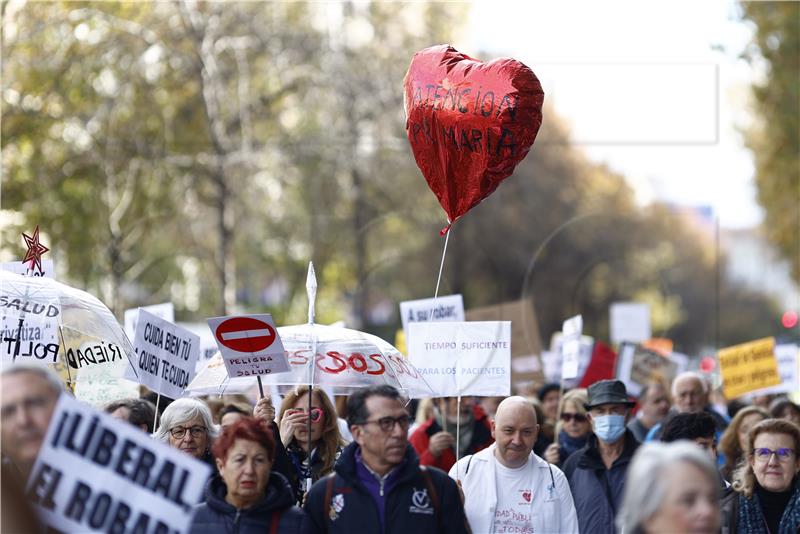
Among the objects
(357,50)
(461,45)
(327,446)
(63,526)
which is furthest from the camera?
(461,45)

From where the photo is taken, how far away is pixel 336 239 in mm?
35125

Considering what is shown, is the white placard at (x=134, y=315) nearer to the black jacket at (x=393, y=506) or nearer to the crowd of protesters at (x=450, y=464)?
the crowd of protesters at (x=450, y=464)

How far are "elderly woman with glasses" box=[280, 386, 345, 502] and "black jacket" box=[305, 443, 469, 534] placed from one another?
210cm

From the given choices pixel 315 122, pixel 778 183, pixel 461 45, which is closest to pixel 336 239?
pixel 315 122

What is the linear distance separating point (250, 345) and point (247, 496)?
2291 millimetres

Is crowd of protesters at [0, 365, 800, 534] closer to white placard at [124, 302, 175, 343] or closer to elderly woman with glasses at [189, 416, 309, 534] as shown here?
elderly woman with glasses at [189, 416, 309, 534]

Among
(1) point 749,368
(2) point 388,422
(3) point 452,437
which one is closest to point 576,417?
(3) point 452,437

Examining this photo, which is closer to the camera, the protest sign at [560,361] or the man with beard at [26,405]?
the man with beard at [26,405]

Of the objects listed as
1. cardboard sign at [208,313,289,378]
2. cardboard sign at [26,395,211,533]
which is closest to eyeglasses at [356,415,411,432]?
cardboard sign at [26,395,211,533]

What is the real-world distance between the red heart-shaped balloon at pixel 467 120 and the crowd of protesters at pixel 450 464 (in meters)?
1.70

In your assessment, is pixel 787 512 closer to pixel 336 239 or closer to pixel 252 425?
pixel 252 425

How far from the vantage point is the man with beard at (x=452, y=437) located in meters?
10.3

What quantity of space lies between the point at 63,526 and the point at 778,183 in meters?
29.4

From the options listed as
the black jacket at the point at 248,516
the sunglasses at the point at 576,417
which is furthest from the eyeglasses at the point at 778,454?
the black jacket at the point at 248,516
